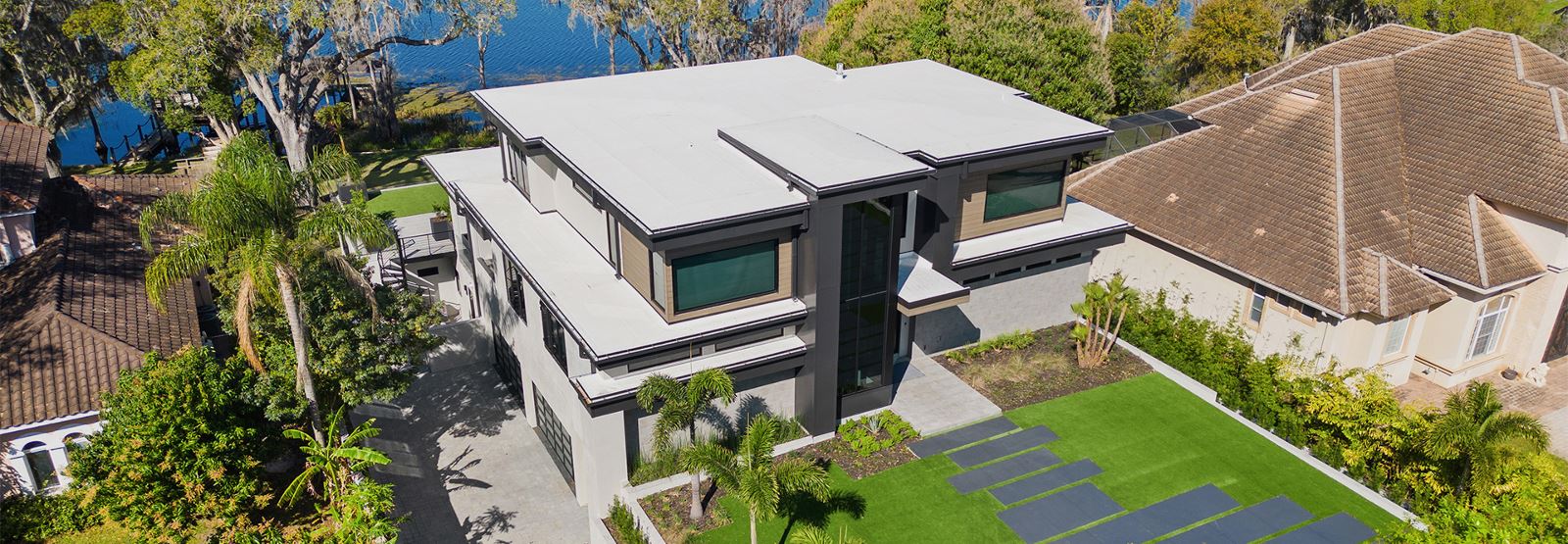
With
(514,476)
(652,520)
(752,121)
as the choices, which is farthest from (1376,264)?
(514,476)

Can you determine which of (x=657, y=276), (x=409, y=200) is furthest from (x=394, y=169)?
(x=657, y=276)

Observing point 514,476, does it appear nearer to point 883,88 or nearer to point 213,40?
point 883,88

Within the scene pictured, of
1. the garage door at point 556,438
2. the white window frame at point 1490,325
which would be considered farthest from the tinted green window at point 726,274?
the white window frame at point 1490,325

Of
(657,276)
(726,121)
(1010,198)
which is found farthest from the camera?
(1010,198)

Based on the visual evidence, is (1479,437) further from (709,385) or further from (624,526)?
(624,526)

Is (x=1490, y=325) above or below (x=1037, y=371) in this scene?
above

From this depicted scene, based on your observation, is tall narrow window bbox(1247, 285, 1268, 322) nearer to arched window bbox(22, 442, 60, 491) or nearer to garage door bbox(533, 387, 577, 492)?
garage door bbox(533, 387, 577, 492)

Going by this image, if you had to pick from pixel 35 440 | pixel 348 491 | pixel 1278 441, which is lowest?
pixel 1278 441
